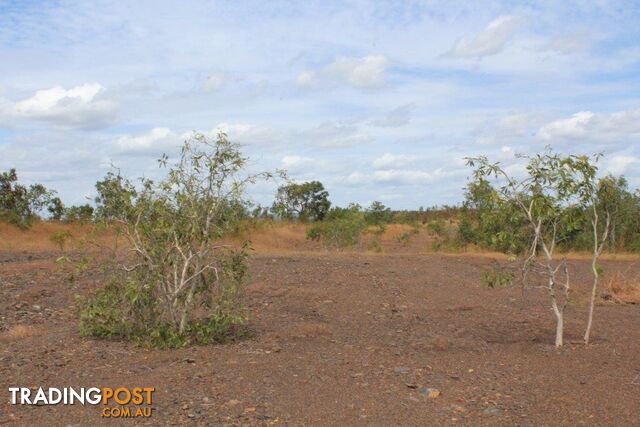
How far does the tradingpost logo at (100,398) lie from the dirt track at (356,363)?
0.11 meters

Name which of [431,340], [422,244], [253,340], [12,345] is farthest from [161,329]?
[422,244]

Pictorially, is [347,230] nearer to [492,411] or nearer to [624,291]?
[624,291]

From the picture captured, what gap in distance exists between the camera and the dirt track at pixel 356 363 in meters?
5.88

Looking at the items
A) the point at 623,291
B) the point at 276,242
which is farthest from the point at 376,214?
the point at 623,291

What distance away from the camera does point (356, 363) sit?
7.45 meters

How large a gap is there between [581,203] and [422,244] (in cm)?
2628

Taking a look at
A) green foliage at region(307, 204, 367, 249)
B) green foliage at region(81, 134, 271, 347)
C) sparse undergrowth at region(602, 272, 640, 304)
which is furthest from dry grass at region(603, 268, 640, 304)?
green foliage at region(307, 204, 367, 249)

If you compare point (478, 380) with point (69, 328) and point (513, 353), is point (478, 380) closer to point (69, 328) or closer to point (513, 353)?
point (513, 353)

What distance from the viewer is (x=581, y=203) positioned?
8.46m

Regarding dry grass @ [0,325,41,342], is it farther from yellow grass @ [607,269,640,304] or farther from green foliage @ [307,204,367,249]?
green foliage @ [307,204,367,249]

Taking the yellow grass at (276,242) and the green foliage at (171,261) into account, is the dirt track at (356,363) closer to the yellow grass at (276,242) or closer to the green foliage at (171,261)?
the green foliage at (171,261)

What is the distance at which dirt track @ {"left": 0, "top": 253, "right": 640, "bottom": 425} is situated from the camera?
5875 millimetres

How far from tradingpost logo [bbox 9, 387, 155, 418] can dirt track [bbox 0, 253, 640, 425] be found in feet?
0.37

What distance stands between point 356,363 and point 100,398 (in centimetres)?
256
